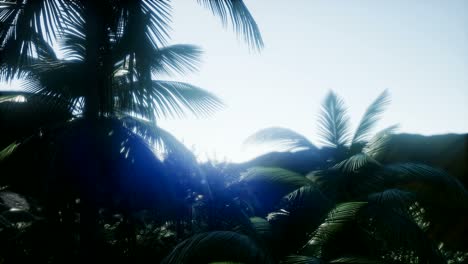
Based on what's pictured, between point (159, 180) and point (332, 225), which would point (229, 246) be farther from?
point (159, 180)

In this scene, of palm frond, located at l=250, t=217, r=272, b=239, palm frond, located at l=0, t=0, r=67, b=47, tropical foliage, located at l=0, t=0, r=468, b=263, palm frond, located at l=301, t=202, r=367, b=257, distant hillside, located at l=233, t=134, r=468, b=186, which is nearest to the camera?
palm frond, located at l=0, t=0, r=67, b=47

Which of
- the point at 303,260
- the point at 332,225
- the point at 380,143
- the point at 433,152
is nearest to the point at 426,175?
the point at 380,143

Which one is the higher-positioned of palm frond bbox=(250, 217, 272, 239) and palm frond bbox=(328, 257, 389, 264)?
palm frond bbox=(250, 217, 272, 239)

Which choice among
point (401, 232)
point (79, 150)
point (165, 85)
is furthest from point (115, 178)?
point (401, 232)

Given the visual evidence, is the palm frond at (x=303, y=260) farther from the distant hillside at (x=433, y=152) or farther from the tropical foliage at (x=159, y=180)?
the distant hillside at (x=433, y=152)

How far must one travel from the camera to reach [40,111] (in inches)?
223

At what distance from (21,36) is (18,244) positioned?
726cm

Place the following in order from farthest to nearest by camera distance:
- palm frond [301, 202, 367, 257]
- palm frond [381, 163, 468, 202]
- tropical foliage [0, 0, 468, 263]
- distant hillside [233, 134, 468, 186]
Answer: distant hillside [233, 134, 468, 186] → palm frond [381, 163, 468, 202] → palm frond [301, 202, 367, 257] → tropical foliage [0, 0, 468, 263]

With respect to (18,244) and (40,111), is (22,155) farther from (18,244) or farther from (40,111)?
(18,244)

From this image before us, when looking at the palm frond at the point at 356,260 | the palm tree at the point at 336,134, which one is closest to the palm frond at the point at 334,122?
the palm tree at the point at 336,134

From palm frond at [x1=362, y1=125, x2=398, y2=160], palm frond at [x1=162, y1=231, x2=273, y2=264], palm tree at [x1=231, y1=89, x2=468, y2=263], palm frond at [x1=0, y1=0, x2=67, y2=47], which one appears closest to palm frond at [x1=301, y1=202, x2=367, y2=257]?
palm tree at [x1=231, y1=89, x2=468, y2=263]

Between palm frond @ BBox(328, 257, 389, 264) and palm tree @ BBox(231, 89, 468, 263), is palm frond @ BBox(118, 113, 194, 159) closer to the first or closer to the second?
palm tree @ BBox(231, 89, 468, 263)

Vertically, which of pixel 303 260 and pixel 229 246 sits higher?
pixel 229 246

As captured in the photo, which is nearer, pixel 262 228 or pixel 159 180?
pixel 262 228
